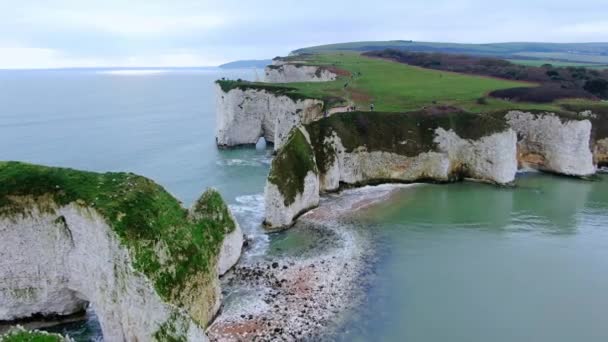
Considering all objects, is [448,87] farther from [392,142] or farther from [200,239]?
[200,239]

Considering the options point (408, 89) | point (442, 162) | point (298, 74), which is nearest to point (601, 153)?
point (442, 162)

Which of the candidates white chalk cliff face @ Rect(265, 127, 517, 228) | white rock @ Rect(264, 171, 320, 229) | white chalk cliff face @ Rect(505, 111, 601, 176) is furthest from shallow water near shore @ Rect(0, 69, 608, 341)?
white chalk cliff face @ Rect(505, 111, 601, 176)

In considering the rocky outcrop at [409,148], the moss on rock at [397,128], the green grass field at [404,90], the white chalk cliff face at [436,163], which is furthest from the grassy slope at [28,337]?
the green grass field at [404,90]

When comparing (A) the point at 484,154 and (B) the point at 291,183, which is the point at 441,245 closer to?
(B) the point at 291,183

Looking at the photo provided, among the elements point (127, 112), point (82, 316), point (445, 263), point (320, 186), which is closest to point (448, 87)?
point (320, 186)

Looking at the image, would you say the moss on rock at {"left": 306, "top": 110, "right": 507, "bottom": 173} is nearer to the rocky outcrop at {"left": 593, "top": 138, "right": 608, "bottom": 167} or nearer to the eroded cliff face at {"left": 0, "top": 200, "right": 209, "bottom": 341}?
the rocky outcrop at {"left": 593, "top": 138, "right": 608, "bottom": 167}

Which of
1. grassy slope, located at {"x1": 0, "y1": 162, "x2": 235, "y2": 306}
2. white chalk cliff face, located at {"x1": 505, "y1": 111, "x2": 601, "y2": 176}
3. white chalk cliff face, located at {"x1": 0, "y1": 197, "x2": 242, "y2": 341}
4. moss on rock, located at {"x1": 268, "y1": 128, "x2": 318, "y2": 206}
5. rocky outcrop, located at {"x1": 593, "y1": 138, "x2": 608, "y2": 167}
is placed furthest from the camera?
rocky outcrop, located at {"x1": 593, "y1": 138, "x2": 608, "y2": 167}
